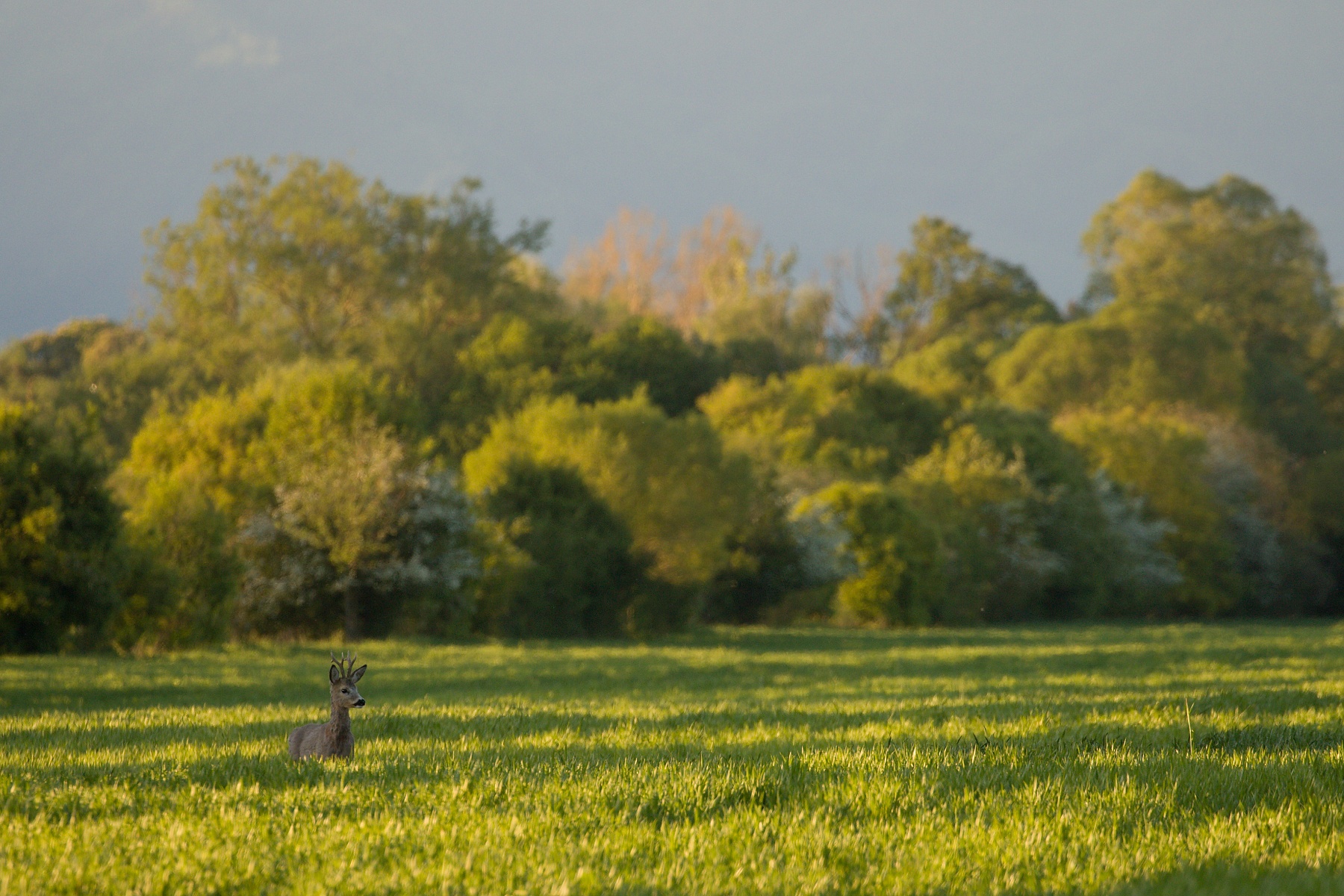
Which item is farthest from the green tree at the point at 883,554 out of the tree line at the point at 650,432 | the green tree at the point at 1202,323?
the green tree at the point at 1202,323

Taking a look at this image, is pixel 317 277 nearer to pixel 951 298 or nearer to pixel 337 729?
pixel 951 298

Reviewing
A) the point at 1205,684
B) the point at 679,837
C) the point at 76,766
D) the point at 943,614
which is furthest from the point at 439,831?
the point at 943,614

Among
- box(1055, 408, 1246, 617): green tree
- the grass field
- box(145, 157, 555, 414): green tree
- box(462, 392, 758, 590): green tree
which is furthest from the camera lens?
box(1055, 408, 1246, 617): green tree

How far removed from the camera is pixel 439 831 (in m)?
5.08

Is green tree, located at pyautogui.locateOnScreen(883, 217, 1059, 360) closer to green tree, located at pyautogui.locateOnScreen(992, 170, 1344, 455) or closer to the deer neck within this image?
green tree, located at pyautogui.locateOnScreen(992, 170, 1344, 455)

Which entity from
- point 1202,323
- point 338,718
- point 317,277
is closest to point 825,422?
point 317,277

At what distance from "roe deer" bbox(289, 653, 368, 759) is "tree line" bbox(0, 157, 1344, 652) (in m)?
18.1

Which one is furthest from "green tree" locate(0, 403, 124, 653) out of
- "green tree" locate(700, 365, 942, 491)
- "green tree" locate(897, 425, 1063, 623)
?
"green tree" locate(897, 425, 1063, 623)

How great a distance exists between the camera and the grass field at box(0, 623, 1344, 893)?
4.55m

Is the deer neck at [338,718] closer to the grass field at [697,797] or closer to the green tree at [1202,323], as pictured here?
the grass field at [697,797]

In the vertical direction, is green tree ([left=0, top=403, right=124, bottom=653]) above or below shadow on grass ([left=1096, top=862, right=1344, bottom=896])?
above

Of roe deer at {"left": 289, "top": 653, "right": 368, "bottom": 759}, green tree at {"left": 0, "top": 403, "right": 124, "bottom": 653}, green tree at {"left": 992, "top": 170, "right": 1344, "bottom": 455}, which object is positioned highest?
green tree at {"left": 992, "top": 170, "right": 1344, "bottom": 455}

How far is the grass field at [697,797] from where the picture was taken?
4547mm

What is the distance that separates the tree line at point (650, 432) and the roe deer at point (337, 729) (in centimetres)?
1805
